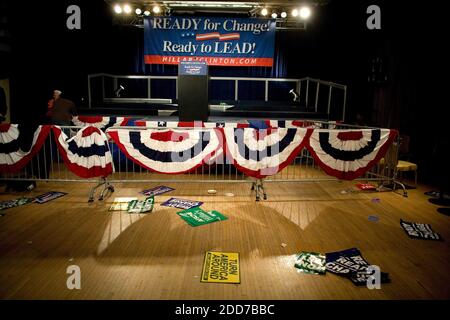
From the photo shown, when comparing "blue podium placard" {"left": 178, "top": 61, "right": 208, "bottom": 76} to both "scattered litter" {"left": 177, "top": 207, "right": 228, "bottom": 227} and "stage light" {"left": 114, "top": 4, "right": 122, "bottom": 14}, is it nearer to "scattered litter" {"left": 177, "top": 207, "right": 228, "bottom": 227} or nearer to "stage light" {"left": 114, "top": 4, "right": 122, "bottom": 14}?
"scattered litter" {"left": 177, "top": 207, "right": 228, "bottom": 227}

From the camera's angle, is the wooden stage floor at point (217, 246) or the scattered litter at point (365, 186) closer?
the wooden stage floor at point (217, 246)

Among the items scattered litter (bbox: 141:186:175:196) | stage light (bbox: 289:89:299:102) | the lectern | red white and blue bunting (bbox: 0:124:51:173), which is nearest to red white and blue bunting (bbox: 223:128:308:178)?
scattered litter (bbox: 141:186:175:196)

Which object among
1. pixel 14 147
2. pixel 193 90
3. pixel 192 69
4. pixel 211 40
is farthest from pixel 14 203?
pixel 211 40

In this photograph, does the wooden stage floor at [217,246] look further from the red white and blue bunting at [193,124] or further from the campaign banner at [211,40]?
the campaign banner at [211,40]

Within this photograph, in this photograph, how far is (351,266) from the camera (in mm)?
3150

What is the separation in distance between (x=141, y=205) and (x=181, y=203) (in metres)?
0.60

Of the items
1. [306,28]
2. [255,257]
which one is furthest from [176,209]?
[306,28]

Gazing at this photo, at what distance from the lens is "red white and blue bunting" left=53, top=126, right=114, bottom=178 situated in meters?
4.91

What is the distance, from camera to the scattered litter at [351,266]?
2.95m

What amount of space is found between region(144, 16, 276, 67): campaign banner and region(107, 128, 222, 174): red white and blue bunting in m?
6.85

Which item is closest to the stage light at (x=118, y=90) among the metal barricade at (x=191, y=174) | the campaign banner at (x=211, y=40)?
the campaign banner at (x=211, y=40)

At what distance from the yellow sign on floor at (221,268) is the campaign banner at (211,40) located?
9.13m

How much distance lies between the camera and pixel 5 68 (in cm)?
769
